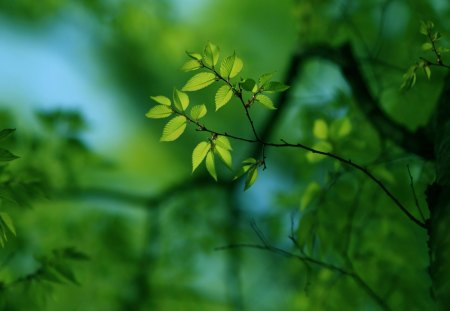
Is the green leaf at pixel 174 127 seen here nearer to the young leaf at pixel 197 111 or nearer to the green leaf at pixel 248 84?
the young leaf at pixel 197 111

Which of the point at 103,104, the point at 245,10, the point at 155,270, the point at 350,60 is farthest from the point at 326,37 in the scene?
the point at 103,104

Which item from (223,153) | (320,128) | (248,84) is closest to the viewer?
(248,84)

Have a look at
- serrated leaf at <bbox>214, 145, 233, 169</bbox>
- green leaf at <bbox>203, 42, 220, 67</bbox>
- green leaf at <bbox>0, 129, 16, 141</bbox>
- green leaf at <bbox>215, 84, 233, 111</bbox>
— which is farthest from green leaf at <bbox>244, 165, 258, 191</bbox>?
green leaf at <bbox>0, 129, 16, 141</bbox>

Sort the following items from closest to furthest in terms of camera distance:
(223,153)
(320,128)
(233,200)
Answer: (223,153)
(320,128)
(233,200)

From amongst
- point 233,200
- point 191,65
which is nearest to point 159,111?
point 191,65

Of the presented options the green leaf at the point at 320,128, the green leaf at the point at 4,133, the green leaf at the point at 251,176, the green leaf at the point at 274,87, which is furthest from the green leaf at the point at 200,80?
the green leaf at the point at 320,128

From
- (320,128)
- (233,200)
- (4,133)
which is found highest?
(233,200)

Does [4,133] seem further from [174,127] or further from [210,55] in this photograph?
[210,55]
